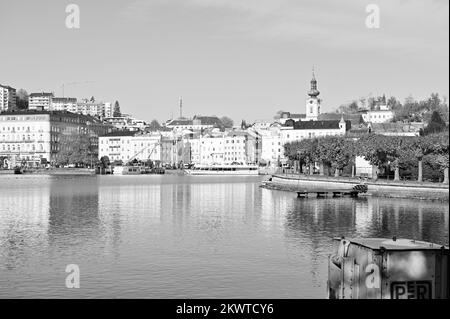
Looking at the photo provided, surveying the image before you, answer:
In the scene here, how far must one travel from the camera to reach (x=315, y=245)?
3272 centimetres

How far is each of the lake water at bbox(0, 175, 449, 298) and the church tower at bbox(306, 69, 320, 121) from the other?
124042mm

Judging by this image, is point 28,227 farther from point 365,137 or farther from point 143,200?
point 365,137

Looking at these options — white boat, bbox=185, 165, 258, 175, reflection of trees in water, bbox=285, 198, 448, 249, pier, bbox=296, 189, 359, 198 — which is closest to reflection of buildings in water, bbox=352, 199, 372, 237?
reflection of trees in water, bbox=285, 198, 448, 249

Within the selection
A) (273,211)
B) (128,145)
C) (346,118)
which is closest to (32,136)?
(128,145)

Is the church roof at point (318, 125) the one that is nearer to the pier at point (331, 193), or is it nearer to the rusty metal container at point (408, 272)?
the pier at point (331, 193)

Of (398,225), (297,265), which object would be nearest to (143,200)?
(398,225)

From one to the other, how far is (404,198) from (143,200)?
73.9 ft

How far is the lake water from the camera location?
23.5m

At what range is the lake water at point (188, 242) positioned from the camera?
2350 cm

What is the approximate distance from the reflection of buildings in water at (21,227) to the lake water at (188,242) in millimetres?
51

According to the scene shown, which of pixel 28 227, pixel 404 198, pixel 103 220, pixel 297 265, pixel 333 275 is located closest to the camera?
pixel 333 275

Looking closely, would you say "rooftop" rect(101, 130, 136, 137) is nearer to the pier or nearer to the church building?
the church building

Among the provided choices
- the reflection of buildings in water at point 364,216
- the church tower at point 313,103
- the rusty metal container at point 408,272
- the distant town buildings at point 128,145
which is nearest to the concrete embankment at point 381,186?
the reflection of buildings in water at point 364,216

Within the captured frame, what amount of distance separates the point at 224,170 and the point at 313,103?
34205 mm
